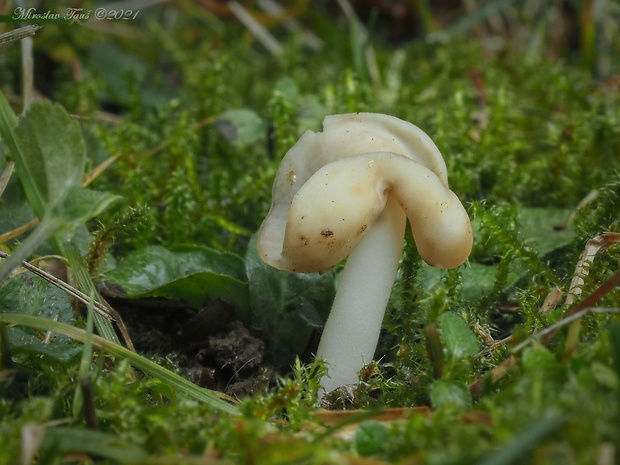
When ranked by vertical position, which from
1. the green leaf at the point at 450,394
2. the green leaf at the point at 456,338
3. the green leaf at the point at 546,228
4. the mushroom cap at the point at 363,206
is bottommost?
the green leaf at the point at 546,228

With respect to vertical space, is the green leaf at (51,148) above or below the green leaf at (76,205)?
above

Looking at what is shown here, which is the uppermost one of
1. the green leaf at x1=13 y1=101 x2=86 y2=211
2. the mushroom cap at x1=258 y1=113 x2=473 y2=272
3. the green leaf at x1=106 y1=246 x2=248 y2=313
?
the green leaf at x1=13 y1=101 x2=86 y2=211

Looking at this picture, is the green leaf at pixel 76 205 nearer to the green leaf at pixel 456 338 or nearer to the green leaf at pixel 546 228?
the green leaf at pixel 456 338

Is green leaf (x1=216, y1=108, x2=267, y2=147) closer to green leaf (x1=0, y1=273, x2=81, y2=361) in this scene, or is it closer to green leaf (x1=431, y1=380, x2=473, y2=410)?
green leaf (x1=0, y1=273, x2=81, y2=361)

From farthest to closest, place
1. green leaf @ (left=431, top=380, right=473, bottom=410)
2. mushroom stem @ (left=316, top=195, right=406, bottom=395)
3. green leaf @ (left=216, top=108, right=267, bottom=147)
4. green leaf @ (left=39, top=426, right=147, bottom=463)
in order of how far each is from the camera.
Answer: green leaf @ (left=216, top=108, right=267, bottom=147) < mushroom stem @ (left=316, top=195, right=406, bottom=395) < green leaf @ (left=431, top=380, right=473, bottom=410) < green leaf @ (left=39, top=426, right=147, bottom=463)

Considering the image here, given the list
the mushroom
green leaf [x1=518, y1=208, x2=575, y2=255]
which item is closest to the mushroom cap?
the mushroom

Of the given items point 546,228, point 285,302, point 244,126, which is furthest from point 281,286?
point 244,126

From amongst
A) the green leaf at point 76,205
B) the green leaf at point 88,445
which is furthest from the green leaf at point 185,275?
the green leaf at point 88,445

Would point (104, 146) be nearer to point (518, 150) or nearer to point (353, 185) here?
point (353, 185)
